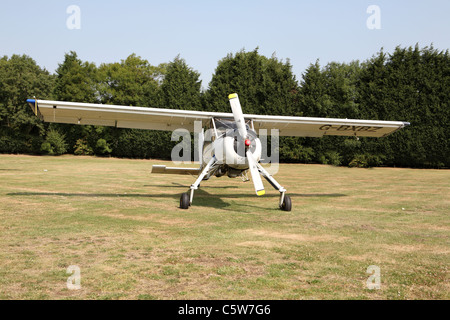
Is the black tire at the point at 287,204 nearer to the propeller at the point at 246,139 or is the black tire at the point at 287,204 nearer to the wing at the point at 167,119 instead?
the propeller at the point at 246,139

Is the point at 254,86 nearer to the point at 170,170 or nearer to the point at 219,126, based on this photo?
the point at 170,170

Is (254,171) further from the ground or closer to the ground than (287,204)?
further from the ground

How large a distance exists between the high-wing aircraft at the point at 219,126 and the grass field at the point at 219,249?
1.07 meters

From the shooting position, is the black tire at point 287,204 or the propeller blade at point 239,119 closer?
the propeller blade at point 239,119

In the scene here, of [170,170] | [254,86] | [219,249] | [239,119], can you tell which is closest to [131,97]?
[254,86]

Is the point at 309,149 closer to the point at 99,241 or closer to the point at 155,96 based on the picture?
the point at 155,96

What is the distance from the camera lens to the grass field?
4.23m

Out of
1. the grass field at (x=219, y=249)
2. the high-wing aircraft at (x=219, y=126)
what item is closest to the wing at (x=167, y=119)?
the high-wing aircraft at (x=219, y=126)

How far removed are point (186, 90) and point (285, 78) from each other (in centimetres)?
1035

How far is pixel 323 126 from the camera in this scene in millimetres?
14383

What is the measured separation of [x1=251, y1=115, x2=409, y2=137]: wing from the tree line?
18.1 metres

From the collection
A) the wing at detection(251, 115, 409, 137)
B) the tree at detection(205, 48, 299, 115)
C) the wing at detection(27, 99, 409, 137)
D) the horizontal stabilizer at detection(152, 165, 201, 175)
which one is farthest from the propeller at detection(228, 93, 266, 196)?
the tree at detection(205, 48, 299, 115)

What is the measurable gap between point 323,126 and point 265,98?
23.7 meters

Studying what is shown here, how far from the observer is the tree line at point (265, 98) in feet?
101
